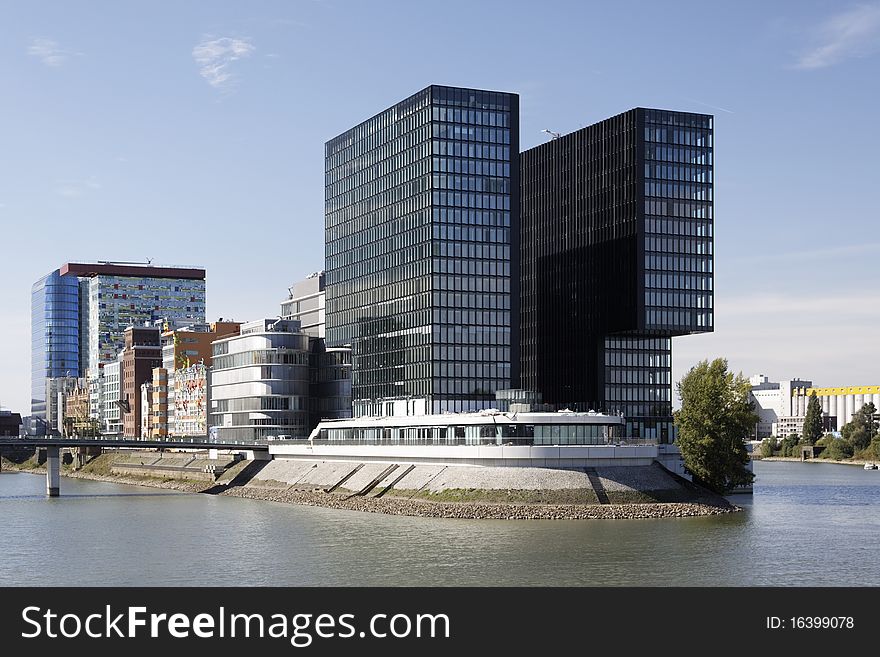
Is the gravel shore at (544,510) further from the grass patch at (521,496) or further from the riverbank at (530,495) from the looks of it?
the grass patch at (521,496)

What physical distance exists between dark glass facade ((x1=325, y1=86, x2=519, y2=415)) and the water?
4204 centimetres

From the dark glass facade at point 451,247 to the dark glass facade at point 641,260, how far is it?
878 inches

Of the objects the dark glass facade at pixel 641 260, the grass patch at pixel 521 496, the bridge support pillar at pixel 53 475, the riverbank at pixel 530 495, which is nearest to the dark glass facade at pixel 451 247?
the dark glass facade at pixel 641 260

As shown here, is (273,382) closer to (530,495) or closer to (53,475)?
(53,475)

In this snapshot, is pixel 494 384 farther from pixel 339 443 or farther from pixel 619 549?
pixel 619 549

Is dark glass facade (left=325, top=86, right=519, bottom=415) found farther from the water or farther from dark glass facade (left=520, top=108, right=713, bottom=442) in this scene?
the water

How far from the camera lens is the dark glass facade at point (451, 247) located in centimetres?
16450

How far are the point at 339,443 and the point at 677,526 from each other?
64403 millimetres

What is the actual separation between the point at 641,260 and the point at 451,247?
2988 cm

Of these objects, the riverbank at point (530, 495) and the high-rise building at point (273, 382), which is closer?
the riverbank at point (530, 495)

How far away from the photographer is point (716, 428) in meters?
138

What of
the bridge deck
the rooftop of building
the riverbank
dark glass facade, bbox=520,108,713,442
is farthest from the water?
dark glass facade, bbox=520,108,713,442
